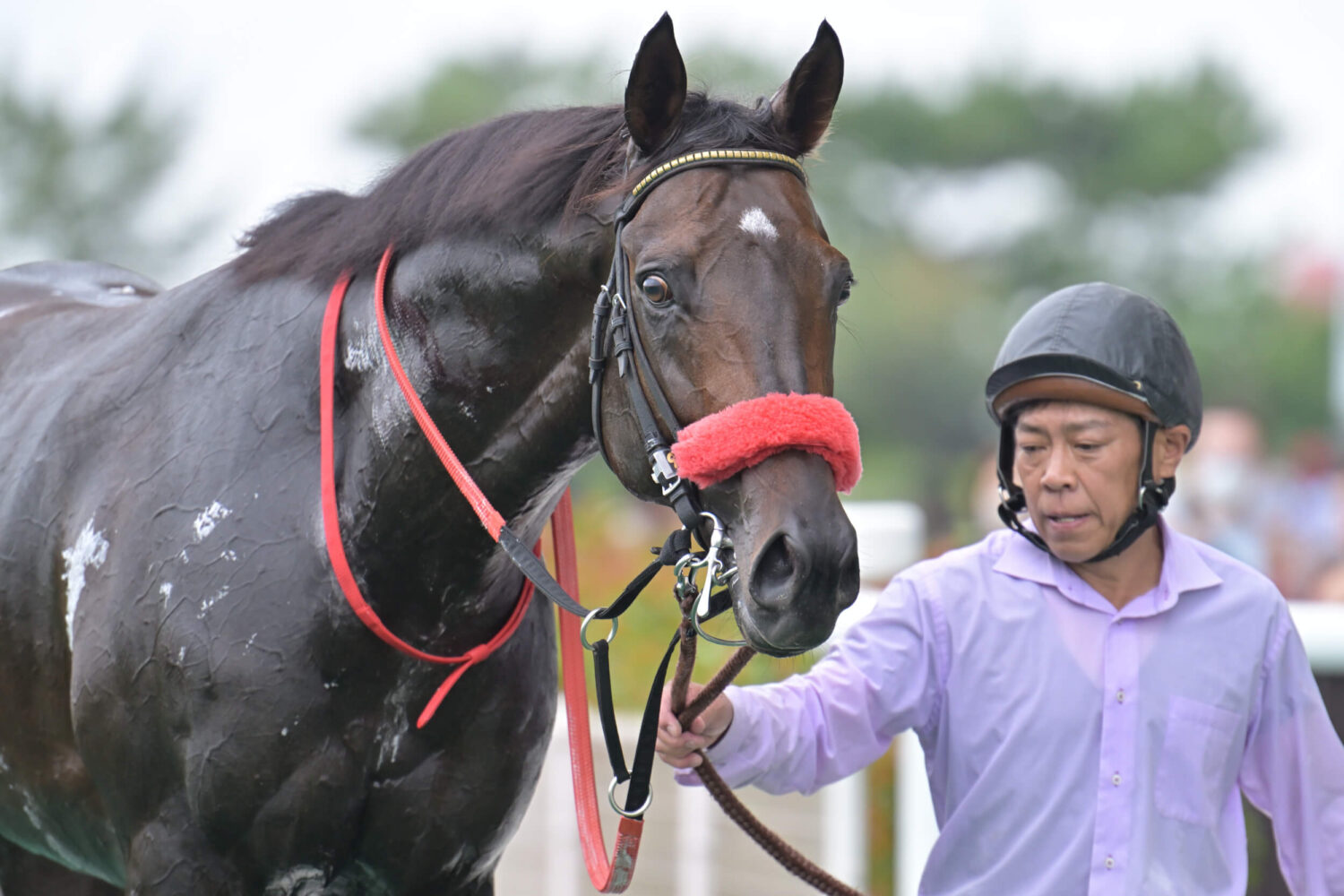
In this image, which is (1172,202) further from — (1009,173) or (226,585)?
(226,585)

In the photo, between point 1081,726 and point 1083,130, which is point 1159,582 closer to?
point 1081,726

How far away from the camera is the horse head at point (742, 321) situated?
1.73m

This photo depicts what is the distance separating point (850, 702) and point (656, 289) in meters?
0.83

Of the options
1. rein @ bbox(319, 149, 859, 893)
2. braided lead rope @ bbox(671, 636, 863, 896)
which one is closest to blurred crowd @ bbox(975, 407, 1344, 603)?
braided lead rope @ bbox(671, 636, 863, 896)

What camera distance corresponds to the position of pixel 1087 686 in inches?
88.7

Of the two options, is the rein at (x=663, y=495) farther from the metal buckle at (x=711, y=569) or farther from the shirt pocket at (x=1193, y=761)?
the shirt pocket at (x=1193, y=761)

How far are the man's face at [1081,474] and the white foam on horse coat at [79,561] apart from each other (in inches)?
60.9

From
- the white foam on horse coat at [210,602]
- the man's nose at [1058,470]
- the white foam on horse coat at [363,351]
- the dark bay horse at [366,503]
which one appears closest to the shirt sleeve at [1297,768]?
the man's nose at [1058,470]

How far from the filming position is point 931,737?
2441 mm

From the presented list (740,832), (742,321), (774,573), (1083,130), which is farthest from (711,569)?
(1083,130)

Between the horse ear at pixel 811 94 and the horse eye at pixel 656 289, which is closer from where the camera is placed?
the horse eye at pixel 656 289

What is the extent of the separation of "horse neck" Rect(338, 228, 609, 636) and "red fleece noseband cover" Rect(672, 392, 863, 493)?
1.06ft

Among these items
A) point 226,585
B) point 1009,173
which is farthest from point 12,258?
point 1009,173

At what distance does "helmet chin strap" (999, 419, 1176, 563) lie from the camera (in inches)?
90.5
